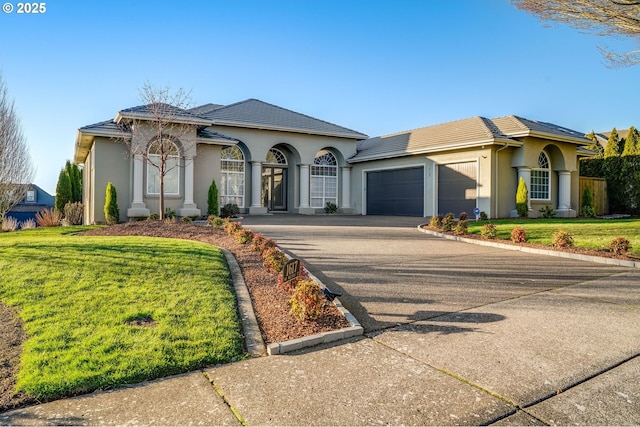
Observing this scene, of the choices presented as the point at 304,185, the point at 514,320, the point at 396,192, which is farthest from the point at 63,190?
the point at 514,320

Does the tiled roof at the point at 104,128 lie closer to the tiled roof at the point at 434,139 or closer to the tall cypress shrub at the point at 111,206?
the tall cypress shrub at the point at 111,206

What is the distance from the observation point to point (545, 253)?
940 cm

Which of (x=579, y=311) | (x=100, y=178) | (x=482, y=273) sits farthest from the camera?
(x=100, y=178)

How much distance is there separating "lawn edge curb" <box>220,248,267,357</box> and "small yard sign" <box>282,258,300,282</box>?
1.83 ft

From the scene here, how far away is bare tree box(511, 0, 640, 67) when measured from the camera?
33.1 feet

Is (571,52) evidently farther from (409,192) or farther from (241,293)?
(241,293)

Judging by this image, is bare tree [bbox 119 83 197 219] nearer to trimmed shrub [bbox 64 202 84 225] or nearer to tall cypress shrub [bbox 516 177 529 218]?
trimmed shrub [bbox 64 202 84 225]

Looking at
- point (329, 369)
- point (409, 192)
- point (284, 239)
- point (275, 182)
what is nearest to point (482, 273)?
point (329, 369)

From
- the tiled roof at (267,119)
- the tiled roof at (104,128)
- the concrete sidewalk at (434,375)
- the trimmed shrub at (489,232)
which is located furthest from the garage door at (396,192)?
the concrete sidewalk at (434,375)

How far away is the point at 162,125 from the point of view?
1512 cm

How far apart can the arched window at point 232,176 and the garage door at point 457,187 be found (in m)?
10.0

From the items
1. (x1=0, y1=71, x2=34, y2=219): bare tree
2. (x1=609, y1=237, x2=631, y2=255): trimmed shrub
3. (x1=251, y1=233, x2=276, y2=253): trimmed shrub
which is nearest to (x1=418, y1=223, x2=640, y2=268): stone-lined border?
(x1=609, y1=237, x2=631, y2=255): trimmed shrub

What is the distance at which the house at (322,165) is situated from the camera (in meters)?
16.6

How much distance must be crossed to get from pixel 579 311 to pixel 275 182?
1981 cm
